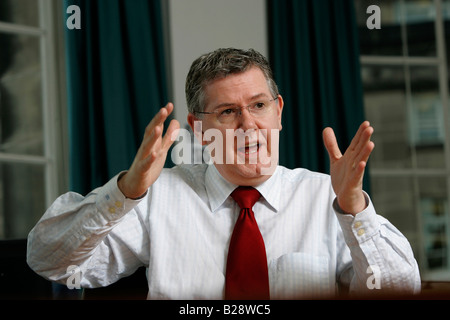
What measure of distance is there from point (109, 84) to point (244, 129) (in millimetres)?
1156

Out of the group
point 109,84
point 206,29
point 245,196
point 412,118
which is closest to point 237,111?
point 245,196

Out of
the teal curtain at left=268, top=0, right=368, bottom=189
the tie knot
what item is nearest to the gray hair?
the tie knot

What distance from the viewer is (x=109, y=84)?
2.37 m

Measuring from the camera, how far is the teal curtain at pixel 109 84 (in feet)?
7.70

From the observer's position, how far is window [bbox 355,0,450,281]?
2.92 meters

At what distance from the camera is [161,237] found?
4.56 feet

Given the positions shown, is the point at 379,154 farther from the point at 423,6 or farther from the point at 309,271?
the point at 309,271

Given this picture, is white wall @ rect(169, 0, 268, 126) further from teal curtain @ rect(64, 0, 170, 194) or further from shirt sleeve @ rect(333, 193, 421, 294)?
shirt sleeve @ rect(333, 193, 421, 294)

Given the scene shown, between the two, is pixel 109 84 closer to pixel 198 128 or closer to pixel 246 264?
pixel 198 128

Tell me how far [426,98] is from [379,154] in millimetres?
422

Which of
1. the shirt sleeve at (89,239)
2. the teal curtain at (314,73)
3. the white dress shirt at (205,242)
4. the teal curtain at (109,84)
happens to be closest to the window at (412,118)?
the teal curtain at (314,73)

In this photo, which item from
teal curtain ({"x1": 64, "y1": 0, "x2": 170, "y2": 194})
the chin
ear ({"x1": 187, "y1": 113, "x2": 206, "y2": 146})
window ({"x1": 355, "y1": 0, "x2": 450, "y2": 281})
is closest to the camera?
the chin

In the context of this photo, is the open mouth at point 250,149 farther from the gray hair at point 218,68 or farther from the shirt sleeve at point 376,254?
the shirt sleeve at point 376,254

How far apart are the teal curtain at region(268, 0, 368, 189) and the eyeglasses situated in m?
1.18
